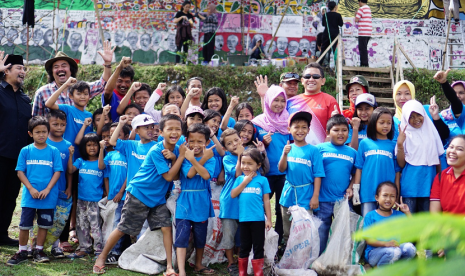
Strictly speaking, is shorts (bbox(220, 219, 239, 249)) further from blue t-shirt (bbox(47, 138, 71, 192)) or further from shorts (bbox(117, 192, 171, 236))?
blue t-shirt (bbox(47, 138, 71, 192))

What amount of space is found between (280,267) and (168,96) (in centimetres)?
240

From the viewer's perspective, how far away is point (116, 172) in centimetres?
495

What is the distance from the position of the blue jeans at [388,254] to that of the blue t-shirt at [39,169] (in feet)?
10.5

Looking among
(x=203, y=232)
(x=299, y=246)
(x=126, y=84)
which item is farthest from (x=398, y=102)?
(x=126, y=84)

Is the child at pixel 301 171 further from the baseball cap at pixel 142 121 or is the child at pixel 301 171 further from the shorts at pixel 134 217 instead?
the baseball cap at pixel 142 121

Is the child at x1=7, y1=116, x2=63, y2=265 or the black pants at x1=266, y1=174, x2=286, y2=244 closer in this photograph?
the child at x1=7, y1=116, x2=63, y2=265

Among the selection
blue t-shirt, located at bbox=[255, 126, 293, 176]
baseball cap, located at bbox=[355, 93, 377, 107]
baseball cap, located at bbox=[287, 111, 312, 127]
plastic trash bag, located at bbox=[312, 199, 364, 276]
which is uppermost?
baseball cap, located at bbox=[355, 93, 377, 107]

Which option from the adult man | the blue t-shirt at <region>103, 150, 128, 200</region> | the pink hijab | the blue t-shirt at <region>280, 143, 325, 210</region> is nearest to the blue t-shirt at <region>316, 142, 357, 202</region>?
the blue t-shirt at <region>280, 143, 325, 210</region>

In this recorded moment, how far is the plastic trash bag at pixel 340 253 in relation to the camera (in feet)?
14.0

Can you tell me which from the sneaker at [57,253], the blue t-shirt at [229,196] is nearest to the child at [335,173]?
the blue t-shirt at [229,196]

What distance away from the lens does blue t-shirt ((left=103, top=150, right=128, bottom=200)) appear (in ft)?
16.2

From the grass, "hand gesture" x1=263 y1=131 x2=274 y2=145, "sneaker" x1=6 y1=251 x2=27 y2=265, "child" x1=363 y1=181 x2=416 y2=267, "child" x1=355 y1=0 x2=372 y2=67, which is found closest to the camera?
"child" x1=363 y1=181 x2=416 y2=267

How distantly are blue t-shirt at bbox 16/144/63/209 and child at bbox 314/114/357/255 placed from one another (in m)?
2.71

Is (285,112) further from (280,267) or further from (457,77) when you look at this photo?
(457,77)
